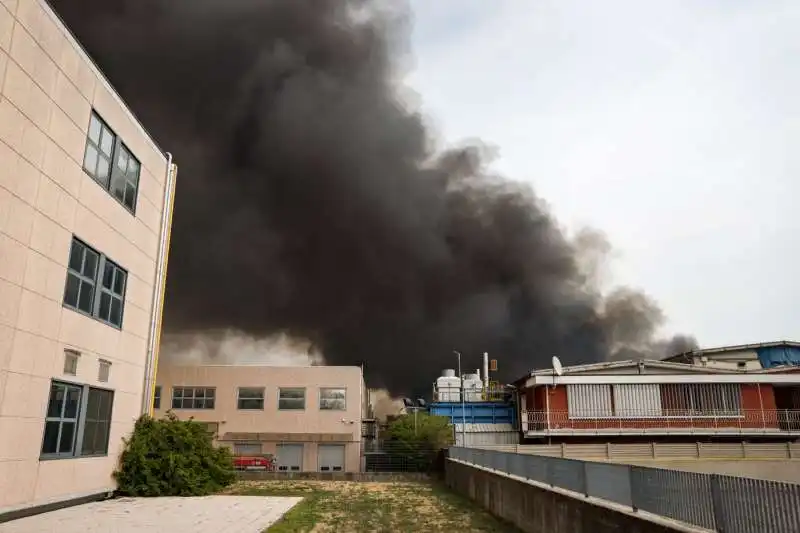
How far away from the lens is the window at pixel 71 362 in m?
15.5

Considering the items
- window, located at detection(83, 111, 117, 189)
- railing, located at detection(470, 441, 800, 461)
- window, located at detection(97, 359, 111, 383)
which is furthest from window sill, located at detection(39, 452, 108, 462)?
railing, located at detection(470, 441, 800, 461)

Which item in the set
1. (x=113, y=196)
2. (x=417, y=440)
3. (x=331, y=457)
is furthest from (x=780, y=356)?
(x=113, y=196)

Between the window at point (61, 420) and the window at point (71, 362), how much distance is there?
1.08 ft

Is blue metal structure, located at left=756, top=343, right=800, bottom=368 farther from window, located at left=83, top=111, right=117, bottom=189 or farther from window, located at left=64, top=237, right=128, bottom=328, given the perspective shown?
window, located at left=83, top=111, right=117, bottom=189

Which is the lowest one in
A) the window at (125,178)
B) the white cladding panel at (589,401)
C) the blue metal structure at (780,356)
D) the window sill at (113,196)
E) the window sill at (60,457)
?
the window sill at (60,457)

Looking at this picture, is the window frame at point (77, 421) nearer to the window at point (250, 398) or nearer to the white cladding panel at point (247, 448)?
the white cladding panel at point (247, 448)

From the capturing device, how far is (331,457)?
43.4 meters

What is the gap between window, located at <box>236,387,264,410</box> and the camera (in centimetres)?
4403

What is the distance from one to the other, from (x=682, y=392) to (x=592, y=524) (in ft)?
115

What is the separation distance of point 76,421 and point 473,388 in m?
41.3

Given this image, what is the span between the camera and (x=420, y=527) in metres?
13.7

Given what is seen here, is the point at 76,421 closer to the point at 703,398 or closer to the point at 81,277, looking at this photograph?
the point at 81,277

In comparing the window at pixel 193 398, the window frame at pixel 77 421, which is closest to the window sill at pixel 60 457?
the window frame at pixel 77 421

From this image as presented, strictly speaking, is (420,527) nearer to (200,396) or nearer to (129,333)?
(129,333)
